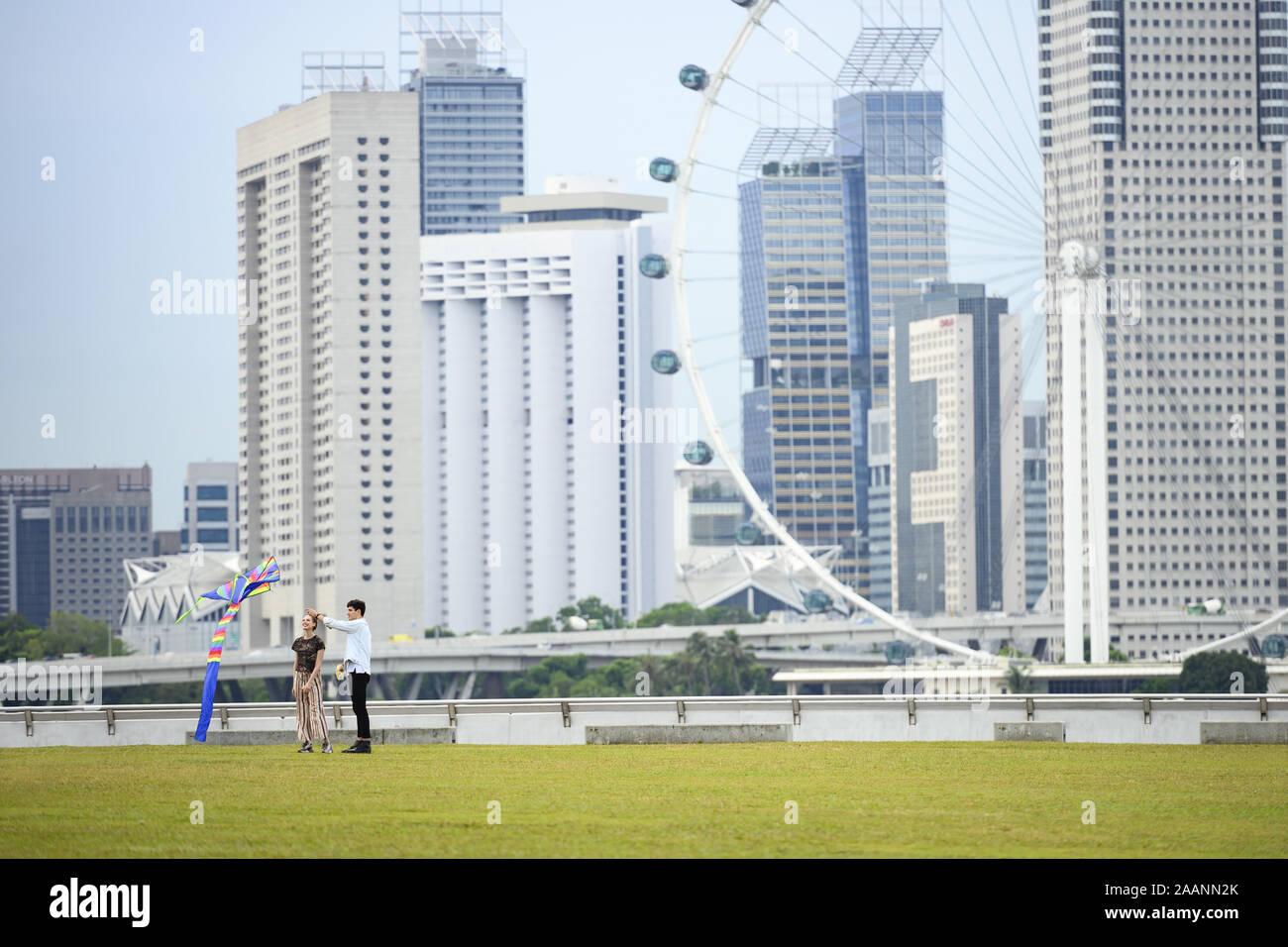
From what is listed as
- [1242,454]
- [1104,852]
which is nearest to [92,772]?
[1104,852]

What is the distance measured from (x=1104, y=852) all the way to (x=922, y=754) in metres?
10.00

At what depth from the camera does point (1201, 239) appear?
199875 mm

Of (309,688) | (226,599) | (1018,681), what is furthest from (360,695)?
(1018,681)

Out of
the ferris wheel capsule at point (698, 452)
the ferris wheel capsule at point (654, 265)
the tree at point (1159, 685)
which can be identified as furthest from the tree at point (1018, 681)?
the ferris wheel capsule at point (654, 265)

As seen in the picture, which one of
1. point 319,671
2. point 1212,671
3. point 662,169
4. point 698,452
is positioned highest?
point 662,169

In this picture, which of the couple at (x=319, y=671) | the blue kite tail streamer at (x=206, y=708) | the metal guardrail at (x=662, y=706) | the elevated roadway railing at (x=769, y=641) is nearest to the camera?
the couple at (x=319, y=671)

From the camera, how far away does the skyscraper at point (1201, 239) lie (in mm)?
184875

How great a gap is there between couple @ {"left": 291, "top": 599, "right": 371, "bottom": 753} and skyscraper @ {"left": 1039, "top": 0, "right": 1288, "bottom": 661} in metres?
154

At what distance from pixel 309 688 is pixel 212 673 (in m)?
2.09

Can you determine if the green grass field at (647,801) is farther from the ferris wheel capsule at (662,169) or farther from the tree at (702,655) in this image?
the tree at (702,655)

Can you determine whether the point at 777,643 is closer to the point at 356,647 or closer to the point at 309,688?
the point at 309,688

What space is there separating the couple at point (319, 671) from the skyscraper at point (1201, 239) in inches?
6077
